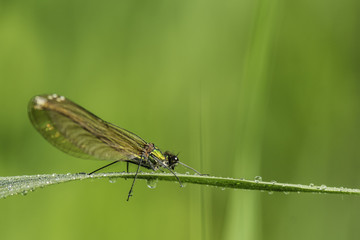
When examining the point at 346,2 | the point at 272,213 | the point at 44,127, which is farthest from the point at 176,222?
the point at 346,2

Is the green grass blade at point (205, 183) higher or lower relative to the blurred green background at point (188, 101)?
lower

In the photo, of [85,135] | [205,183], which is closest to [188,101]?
[85,135]

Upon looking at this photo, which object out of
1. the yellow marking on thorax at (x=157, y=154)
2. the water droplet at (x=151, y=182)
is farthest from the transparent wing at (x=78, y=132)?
the water droplet at (x=151, y=182)

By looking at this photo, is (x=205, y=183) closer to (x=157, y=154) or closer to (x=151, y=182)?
(x=151, y=182)

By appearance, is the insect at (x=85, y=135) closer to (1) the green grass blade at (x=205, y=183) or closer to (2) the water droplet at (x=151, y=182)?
(2) the water droplet at (x=151, y=182)

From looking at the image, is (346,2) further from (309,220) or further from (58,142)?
(58,142)
